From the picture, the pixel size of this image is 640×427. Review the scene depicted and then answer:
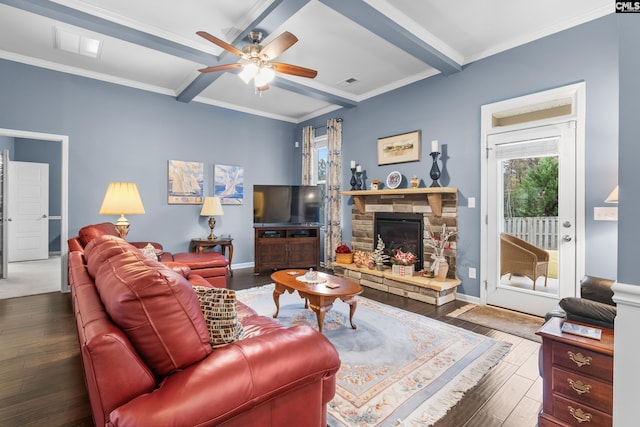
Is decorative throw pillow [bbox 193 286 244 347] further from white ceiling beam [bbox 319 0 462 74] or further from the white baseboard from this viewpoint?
→ the white baseboard

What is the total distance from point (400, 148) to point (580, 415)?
11.9 ft

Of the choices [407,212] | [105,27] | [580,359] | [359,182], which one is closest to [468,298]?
[407,212]

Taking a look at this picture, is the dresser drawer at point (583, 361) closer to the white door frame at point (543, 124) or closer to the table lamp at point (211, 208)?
the white door frame at point (543, 124)

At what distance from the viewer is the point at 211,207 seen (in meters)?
5.04

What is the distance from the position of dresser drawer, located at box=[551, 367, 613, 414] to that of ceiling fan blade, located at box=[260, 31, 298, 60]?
2836 millimetres

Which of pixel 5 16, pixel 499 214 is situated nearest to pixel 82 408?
→ pixel 5 16

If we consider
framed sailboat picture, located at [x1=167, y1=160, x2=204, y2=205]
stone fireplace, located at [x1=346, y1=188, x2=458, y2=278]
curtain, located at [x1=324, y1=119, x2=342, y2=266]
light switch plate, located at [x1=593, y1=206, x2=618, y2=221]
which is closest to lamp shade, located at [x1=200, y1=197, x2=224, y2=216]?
framed sailboat picture, located at [x1=167, y1=160, x2=204, y2=205]

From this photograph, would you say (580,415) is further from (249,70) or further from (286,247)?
(286,247)

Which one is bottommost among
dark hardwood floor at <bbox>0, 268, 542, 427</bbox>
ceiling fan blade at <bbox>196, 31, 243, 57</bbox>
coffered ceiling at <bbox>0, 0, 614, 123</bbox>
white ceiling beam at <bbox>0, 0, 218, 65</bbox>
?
dark hardwood floor at <bbox>0, 268, 542, 427</bbox>

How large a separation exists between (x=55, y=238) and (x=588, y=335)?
9.18 m

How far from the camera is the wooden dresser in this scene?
141cm

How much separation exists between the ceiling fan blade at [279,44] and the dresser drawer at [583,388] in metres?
2.84

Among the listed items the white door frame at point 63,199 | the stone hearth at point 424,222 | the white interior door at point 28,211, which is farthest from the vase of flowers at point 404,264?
the white interior door at point 28,211

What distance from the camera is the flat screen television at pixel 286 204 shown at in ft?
18.3
